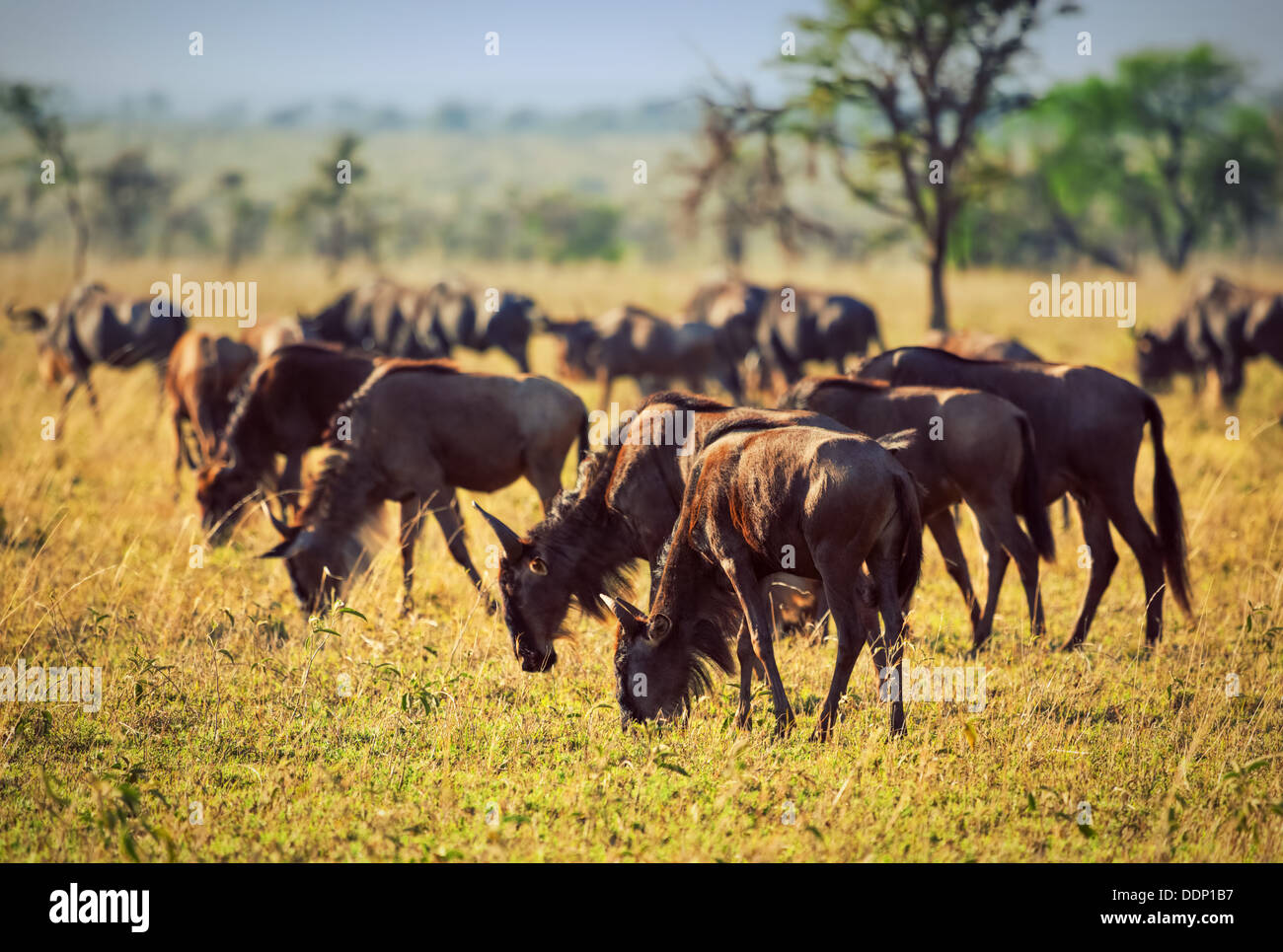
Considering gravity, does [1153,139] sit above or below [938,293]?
above

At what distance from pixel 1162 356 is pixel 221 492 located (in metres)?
13.4

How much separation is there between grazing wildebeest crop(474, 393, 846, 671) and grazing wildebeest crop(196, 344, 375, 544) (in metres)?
3.31

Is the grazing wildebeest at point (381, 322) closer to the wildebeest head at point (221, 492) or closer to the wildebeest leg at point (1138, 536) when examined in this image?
the wildebeest head at point (221, 492)

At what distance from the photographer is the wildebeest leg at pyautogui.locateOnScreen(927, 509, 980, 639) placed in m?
7.18

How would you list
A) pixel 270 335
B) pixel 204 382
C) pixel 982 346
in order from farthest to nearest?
pixel 270 335 → pixel 204 382 → pixel 982 346

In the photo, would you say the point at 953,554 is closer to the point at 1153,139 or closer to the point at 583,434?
the point at 583,434

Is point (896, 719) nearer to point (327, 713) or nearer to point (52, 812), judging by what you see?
point (327, 713)

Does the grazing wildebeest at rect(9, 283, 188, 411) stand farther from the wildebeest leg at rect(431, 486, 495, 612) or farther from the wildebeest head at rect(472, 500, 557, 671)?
the wildebeest head at rect(472, 500, 557, 671)

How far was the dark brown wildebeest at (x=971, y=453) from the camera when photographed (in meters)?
6.71

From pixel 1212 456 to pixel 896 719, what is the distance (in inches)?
323

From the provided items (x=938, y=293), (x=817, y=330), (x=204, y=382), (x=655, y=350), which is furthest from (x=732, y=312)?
(x=204, y=382)

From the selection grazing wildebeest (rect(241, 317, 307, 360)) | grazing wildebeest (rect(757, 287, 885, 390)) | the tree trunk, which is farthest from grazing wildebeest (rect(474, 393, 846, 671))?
the tree trunk

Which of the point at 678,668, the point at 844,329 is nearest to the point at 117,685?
the point at 678,668

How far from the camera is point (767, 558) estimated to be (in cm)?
542
